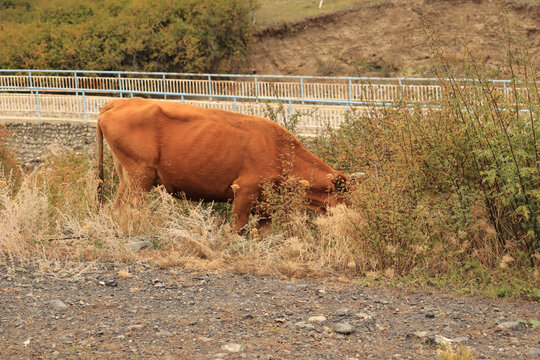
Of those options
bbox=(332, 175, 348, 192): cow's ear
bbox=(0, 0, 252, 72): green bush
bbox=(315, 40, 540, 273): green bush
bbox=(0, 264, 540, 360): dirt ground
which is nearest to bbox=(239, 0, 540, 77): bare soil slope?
bbox=(0, 0, 252, 72): green bush

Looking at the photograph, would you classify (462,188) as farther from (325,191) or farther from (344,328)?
(344,328)

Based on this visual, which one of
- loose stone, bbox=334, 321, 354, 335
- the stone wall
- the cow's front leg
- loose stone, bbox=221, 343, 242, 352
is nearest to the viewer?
loose stone, bbox=221, 343, 242, 352

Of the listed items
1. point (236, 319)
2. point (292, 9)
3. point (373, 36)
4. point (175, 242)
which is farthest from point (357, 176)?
point (292, 9)

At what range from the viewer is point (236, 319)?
18.7ft

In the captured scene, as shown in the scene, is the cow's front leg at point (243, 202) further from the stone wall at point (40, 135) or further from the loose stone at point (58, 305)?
the stone wall at point (40, 135)

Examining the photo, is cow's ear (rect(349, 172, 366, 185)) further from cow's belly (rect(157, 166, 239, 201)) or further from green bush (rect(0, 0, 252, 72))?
green bush (rect(0, 0, 252, 72))

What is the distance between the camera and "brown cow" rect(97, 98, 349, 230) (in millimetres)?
8461

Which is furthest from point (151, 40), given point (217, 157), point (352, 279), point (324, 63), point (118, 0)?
point (352, 279)

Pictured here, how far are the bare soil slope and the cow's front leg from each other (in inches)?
1030

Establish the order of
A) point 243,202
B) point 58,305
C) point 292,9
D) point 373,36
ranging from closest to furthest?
point 58,305 → point 243,202 → point 373,36 → point 292,9

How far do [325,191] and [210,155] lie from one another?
1.32 metres

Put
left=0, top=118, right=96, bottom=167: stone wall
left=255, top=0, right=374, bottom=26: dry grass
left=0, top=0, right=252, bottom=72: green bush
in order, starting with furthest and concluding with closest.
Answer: left=255, top=0, right=374, bottom=26: dry grass → left=0, top=0, right=252, bottom=72: green bush → left=0, top=118, right=96, bottom=167: stone wall

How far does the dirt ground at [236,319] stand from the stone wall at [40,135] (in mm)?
18223

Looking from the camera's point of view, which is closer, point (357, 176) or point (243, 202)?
point (357, 176)
